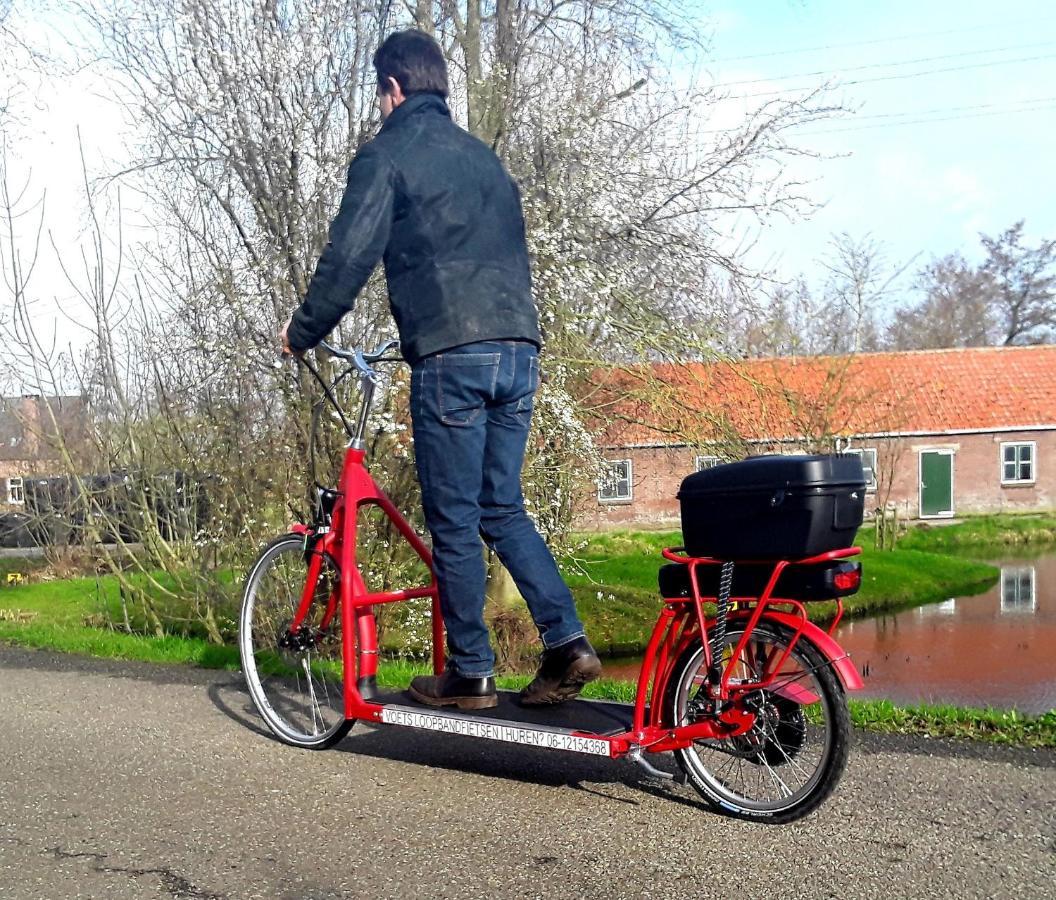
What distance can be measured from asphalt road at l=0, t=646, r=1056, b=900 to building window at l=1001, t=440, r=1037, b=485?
1437 inches

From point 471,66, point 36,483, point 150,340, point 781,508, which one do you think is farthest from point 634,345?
point 781,508

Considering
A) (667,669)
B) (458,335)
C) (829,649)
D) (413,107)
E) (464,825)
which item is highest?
(413,107)

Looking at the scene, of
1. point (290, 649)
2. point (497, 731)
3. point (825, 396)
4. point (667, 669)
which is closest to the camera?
point (667, 669)

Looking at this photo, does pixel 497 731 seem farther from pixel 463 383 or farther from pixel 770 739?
pixel 463 383

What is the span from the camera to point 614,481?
39.0 ft

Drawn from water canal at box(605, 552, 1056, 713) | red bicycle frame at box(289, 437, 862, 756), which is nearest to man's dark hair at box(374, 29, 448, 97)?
red bicycle frame at box(289, 437, 862, 756)

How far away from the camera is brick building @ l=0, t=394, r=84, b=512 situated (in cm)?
959

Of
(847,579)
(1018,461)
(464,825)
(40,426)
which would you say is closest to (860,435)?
(1018,461)

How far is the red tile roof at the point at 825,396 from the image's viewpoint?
10977mm

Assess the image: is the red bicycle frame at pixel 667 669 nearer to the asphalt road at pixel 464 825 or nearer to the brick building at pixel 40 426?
the asphalt road at pixel 464 825

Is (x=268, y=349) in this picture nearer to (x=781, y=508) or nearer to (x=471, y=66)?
(x=471, y=66)

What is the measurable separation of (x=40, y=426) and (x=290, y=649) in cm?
576

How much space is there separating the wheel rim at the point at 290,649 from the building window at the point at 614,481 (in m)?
6.16

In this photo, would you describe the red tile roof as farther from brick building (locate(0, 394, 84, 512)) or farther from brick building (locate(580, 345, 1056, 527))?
brick building (locate(0, 394, 84, 512))
